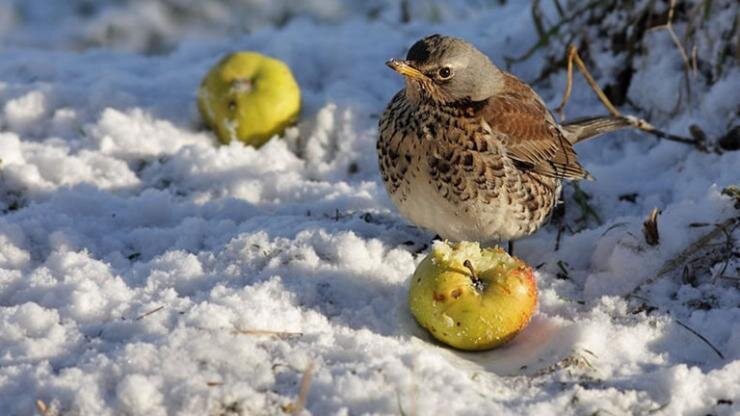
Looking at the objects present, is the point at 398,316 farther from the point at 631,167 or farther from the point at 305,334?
the point at 631,167

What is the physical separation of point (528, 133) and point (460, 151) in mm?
434

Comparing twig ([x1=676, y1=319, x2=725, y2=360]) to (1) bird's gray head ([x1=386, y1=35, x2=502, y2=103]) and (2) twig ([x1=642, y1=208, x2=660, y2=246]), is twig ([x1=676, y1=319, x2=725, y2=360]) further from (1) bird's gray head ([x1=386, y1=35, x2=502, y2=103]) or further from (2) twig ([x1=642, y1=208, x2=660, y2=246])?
(1) bird's gray head ([x1=386, y1=35, x2=502, y2=103])

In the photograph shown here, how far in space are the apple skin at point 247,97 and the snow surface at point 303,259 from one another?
115 mm

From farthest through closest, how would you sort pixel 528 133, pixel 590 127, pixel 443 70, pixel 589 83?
pixel 589 83, pixel 590 127, pixel 528 133, pixel 443 70

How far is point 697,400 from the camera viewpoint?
3387mm

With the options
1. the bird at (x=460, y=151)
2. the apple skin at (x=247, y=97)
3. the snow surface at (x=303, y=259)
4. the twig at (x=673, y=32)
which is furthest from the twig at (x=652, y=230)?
the apple skin at (x=247, y=97)

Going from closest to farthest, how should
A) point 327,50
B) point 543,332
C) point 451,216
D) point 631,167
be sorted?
point 543,332 < point 451,216 < point 631,167 < point 327,50

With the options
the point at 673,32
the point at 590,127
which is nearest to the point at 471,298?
the point at 590,127

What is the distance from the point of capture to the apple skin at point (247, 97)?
5613 mm

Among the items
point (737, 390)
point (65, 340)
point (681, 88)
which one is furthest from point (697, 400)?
point (681, 88)

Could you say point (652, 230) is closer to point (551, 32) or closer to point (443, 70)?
point (443, 70)

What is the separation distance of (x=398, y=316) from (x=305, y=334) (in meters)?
0.43

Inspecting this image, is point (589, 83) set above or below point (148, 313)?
above

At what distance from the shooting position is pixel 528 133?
4.54 meters
